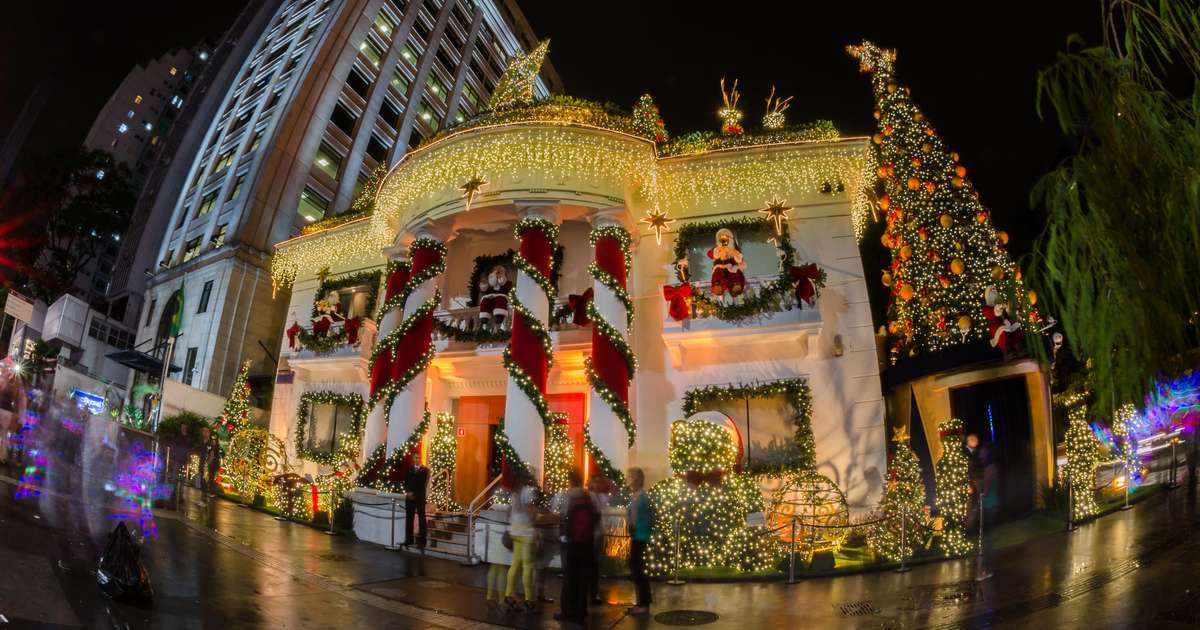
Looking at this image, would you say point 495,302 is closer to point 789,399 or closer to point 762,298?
point 762,298

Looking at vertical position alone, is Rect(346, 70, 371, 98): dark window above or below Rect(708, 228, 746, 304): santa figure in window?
above

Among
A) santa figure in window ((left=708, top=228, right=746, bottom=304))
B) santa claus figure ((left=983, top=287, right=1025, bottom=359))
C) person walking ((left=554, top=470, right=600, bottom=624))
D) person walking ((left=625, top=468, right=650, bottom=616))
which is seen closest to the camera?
person walking ((left=554, top=470, right=600, bottom=624))

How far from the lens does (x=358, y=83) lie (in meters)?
40.3

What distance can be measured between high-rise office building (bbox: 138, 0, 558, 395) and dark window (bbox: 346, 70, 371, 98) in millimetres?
79

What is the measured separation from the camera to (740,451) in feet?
46.6

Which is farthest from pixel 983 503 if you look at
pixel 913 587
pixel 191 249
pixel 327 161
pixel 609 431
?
pixel 191 249

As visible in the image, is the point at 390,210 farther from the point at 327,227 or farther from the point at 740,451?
the point at 740,451

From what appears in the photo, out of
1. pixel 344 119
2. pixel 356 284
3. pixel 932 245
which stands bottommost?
pixel 932 245

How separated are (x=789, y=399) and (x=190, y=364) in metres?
28.6

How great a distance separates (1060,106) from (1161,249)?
1248 millimetres

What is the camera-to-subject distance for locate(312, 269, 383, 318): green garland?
21097mm

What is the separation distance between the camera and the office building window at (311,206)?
34.9 m

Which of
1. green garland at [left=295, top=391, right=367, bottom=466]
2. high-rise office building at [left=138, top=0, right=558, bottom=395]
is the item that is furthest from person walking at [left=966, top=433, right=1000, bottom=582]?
high-rise office building at [left=138, top=0, right=558, bottom=395]

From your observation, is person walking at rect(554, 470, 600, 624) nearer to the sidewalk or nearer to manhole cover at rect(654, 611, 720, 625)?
the sidewalk
